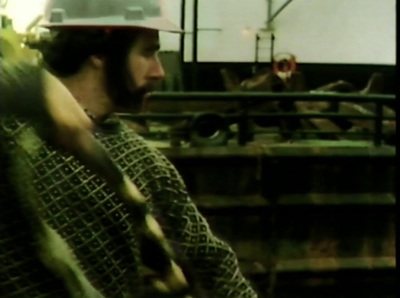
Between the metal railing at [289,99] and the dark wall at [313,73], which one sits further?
the metal railing at [289,99]

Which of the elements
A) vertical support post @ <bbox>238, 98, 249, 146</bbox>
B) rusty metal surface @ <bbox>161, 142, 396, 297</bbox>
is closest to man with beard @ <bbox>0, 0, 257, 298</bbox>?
vertical support post @ <bbox>238, 98, 249, 146</bbox>

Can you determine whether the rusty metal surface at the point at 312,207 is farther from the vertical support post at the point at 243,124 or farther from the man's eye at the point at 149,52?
the man's eye at the point at 149,52

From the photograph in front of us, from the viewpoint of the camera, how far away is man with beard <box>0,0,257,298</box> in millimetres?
905

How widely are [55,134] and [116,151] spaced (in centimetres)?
11

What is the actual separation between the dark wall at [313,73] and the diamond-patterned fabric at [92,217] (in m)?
0.51

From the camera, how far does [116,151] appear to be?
3.27 ft

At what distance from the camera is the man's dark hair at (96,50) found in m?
0.97

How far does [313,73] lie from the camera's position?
2.15 meters

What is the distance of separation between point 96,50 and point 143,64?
0.06 m

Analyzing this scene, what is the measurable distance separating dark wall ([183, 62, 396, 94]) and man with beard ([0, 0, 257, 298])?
1.70 ft

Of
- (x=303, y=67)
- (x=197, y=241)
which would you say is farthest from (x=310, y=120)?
(x=197, y=241)

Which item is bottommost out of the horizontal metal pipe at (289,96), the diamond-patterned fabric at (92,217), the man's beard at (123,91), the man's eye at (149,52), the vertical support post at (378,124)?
the vertical support post at (378,124)

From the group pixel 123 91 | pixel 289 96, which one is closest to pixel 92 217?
pixel 123 91

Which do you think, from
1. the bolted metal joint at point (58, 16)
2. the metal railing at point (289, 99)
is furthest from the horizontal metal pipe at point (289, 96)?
the bolted metal joint at point (58, 16)
